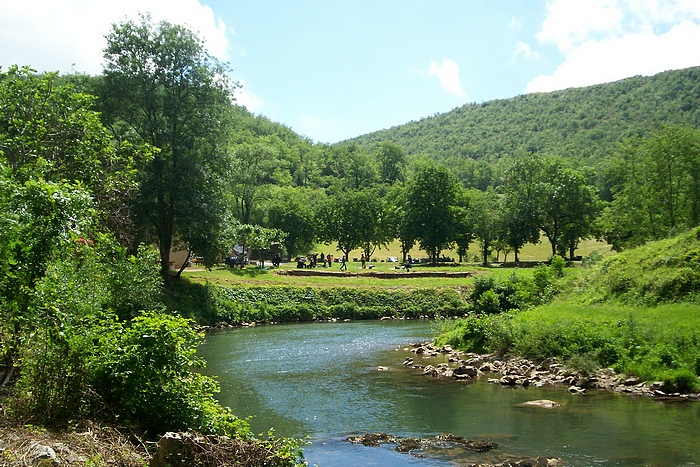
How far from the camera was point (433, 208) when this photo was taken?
84.8 metres

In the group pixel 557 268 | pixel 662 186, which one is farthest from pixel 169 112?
pixel 662 186

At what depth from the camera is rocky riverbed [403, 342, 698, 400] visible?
68.0ft

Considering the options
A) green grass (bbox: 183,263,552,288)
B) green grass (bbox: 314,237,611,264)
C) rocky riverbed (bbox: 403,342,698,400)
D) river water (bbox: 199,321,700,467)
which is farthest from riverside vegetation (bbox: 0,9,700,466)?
green grass (bbox: 314,237,611,264)

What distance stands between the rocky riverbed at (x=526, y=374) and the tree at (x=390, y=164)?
13649 cm

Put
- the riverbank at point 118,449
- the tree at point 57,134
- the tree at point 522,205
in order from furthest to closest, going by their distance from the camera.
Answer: the tree at point 522,205, the tree at point 57,134, the riverbank at point 118,449

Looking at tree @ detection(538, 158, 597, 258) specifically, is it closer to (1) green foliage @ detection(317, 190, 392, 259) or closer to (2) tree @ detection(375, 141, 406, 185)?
(1) green foliage @ detection(317, 190, 392, 259)

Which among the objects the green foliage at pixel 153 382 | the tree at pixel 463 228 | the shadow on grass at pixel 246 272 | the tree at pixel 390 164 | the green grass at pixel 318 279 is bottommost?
the green foliage at pixel 153 382

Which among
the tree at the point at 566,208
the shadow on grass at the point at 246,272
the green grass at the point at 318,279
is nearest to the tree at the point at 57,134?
the green grass at the point at 318,279

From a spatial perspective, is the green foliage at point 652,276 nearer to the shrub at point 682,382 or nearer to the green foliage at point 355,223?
the shrub at point 682,382

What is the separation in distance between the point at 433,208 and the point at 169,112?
4923 cm

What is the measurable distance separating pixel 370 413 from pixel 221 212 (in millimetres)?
28533

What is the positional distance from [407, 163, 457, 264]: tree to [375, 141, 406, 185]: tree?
75134 millimetres

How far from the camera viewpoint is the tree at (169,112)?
41.7 meters

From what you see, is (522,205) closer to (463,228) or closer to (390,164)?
(463,228)
